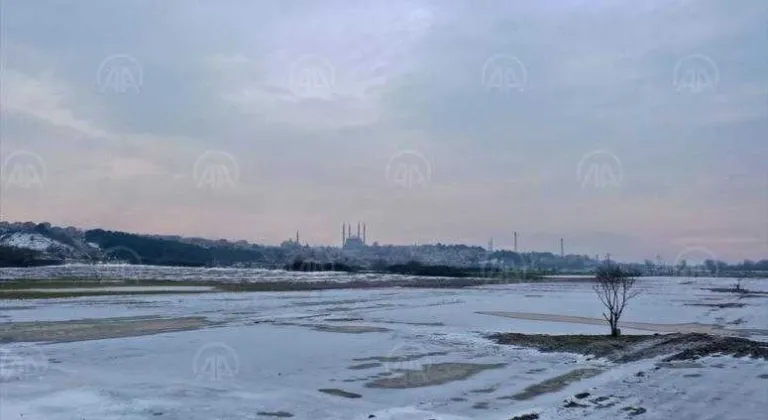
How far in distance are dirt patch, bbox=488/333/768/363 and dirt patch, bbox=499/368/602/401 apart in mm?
2381

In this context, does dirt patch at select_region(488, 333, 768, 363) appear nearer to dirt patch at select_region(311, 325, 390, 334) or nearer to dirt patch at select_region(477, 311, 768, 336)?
dirt patch at select_region(477, 311, 768, 336)

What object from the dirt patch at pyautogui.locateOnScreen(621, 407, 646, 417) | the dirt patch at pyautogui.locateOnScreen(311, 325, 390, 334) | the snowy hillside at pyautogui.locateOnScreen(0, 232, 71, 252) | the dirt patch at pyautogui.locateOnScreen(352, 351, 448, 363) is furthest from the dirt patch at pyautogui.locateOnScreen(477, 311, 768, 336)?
the snowy hillside at pyautogui.locateOnScreen(0, 232, 71, 252)

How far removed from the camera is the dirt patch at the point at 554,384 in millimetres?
12258

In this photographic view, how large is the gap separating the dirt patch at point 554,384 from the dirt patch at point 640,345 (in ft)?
7.81

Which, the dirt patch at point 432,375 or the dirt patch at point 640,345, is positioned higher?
the dirt patch at point 640,345

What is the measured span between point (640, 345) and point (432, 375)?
8.68 meters

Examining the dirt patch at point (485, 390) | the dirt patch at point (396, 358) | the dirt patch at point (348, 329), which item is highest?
the dirt patch at point (348, 329)

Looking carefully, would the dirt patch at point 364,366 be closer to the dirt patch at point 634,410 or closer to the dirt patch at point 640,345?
the dirt patch at point 640,345

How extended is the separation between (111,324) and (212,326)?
3.62m

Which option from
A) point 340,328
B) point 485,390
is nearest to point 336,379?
point 485,390

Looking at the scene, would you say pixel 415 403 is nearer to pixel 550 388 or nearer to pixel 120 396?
pixel 550 388

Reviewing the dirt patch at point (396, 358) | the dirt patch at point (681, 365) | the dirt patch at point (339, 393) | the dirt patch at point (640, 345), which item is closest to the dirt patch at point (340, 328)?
the dirt patch at point (640, 345)

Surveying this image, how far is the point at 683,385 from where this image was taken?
1330 centimetres

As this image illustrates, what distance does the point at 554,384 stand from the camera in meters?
13.5
